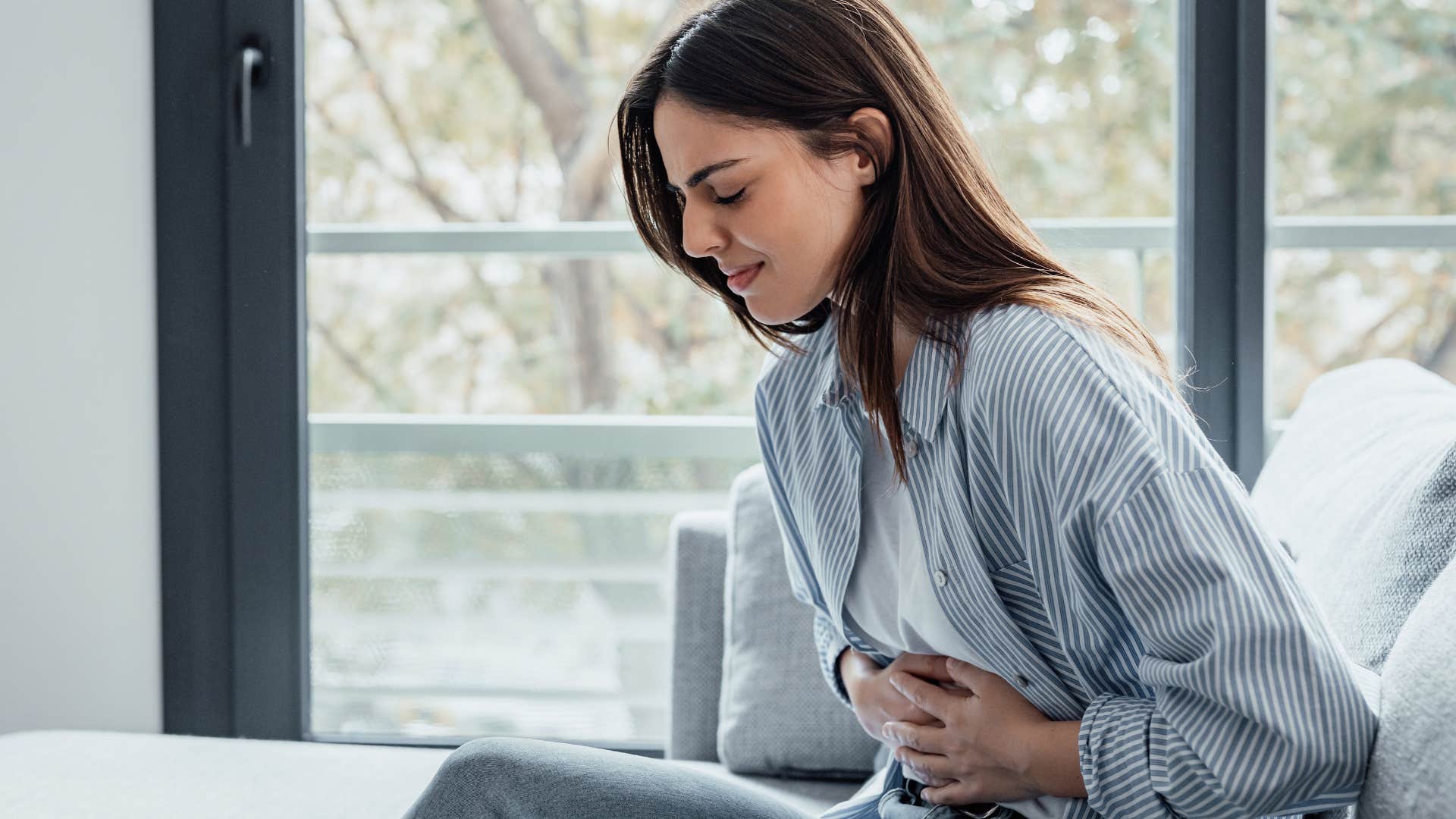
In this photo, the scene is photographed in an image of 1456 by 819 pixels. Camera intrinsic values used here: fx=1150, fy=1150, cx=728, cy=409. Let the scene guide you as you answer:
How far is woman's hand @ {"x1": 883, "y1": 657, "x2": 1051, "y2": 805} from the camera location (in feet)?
3.27

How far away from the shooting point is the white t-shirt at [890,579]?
105cm

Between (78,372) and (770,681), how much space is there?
1291 mm

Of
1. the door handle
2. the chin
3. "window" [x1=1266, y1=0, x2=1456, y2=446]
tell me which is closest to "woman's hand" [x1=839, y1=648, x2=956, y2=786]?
the chin

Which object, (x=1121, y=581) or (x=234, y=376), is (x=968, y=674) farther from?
(x=234, y=376)

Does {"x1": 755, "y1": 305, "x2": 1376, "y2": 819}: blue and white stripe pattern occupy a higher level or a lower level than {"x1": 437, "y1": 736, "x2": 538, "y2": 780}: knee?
higher

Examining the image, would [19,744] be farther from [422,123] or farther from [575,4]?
[575,4]

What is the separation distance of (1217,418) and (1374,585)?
31.2 inches

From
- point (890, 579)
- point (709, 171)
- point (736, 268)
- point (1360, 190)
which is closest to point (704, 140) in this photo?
point (709, 171)

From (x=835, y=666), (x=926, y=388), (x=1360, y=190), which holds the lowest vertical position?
(x=835, y=666)

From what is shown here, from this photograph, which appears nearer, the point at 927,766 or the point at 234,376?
the point at 927,766

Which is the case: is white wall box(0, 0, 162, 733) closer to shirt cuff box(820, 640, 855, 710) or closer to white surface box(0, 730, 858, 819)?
white surface box(0, 730, 858, 819)

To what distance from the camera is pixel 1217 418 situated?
184cm

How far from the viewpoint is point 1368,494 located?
1.19 m

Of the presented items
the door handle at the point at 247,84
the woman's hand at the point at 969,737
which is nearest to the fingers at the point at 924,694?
the woman's hand at the point at 969,737
